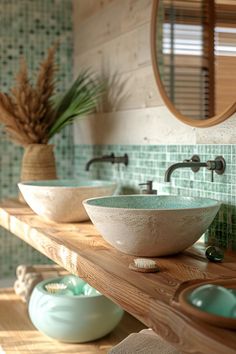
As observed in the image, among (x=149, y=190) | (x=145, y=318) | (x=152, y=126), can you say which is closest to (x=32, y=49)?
(x=152, y=126)

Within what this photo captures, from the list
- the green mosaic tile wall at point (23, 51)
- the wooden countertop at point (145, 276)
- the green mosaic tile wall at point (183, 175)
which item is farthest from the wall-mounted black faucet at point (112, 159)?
the green mosaic tile wall at point (23, 51)

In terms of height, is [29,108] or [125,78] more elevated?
[125,78]

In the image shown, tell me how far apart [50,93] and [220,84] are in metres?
1.28

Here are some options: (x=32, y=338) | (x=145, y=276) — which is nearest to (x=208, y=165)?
(x=145, y=276)

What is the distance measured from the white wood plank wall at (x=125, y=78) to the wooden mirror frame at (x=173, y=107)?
0.04m

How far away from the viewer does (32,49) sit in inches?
141

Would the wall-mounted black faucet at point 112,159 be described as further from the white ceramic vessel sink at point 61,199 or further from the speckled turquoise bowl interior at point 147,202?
the speckled turquoise bowl interior at point 147,202

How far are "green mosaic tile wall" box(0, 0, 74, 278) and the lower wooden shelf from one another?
27.3 inches

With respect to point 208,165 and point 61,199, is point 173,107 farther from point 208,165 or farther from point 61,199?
point 61,199

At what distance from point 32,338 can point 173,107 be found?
1.19 m

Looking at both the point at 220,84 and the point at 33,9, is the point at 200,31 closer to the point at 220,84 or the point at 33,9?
the point at 220,84

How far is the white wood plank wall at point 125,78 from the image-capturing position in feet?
8.11

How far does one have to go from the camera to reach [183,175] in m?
2.28

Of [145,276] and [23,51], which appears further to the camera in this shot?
[23,51]
